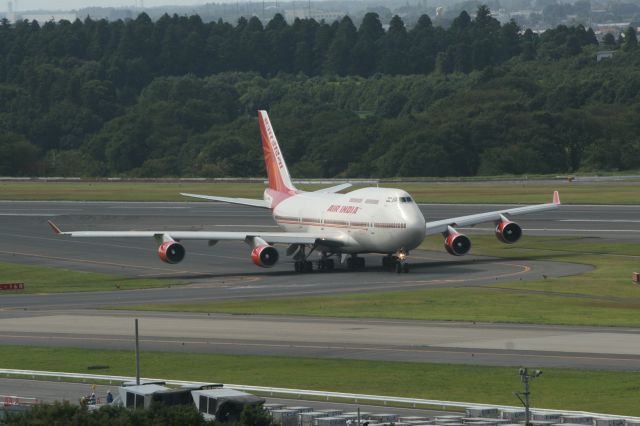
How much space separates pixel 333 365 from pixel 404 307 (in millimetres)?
22146

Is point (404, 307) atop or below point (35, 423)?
atop

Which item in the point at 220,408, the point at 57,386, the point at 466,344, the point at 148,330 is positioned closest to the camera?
the point at 220,408

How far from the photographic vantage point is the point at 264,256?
11275 centimetres

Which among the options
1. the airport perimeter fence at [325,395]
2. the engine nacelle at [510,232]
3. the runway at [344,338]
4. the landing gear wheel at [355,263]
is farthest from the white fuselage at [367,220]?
the airport perimeter fence at [325,395]

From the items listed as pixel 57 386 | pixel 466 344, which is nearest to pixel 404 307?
pixel 466 344

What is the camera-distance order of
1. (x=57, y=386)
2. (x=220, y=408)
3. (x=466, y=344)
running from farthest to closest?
(x=466, y=344) → (x=57, y=386) → (x=220, y=408)

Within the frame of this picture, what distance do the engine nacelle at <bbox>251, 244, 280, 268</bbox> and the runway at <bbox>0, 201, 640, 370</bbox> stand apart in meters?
1.37

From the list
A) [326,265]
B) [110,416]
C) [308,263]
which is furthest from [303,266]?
[110,416]

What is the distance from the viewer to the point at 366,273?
4508 inches

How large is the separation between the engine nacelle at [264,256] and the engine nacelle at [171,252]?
5828 mm

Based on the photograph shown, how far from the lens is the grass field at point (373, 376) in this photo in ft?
203

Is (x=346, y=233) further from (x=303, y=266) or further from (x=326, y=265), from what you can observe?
(x=303, y=266)

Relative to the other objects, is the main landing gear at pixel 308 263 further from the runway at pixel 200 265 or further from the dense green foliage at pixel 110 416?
the dense green foliage at pixel 110 416

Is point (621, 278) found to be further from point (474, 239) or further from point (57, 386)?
point (57, 386)
